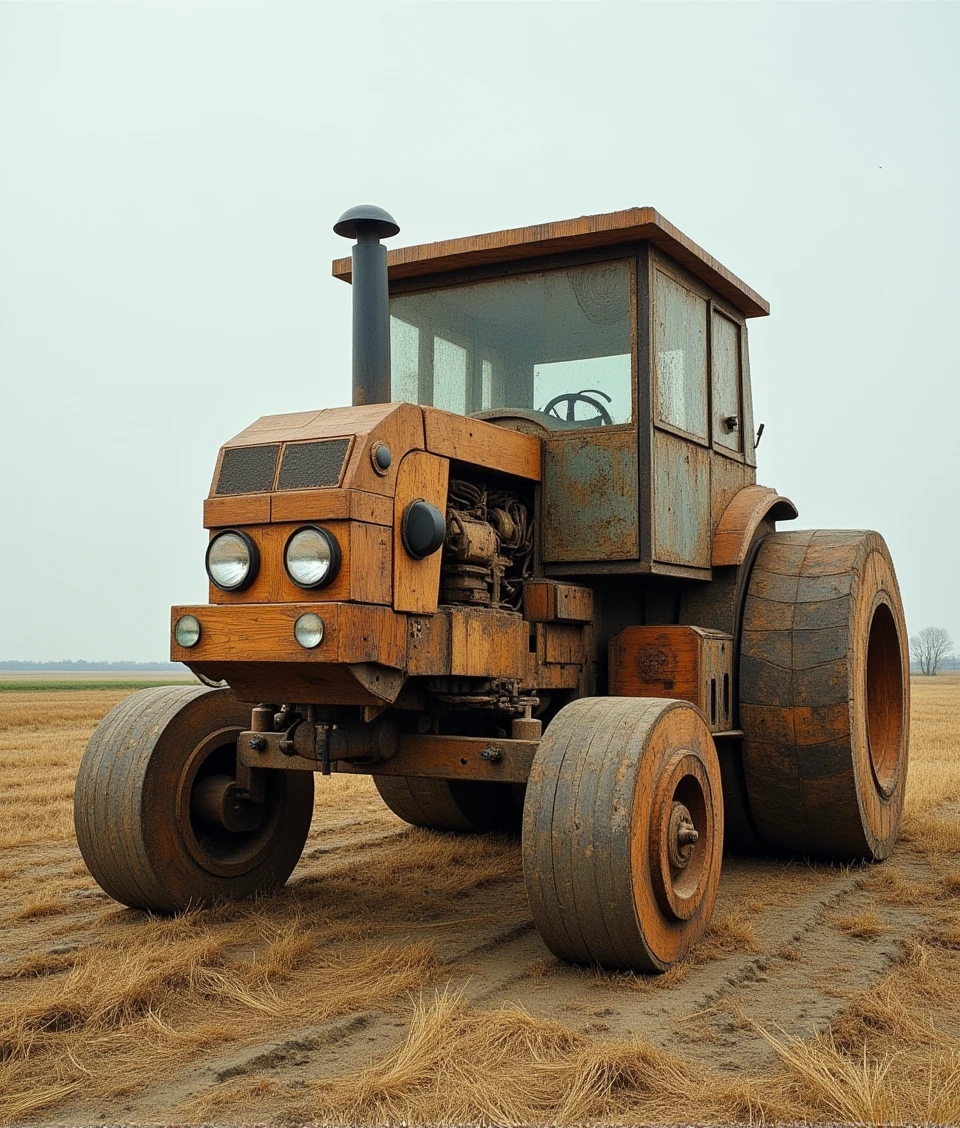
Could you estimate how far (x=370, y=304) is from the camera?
18.3ft

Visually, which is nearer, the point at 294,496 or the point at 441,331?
the point at 294,496

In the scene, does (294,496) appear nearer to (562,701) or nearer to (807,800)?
(562,701)

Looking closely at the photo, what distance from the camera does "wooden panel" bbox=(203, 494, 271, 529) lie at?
4867mm

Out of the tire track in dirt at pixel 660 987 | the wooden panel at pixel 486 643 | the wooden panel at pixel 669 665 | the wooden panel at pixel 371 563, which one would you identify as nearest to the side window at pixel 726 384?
the wooden panel at pixel 669 665

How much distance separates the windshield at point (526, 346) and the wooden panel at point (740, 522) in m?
1.05

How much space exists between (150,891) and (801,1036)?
2.99 meters

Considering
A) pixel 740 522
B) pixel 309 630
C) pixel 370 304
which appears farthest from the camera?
pixel 740 522

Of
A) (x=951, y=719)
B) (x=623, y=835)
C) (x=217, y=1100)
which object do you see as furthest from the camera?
(x=951, y=719)

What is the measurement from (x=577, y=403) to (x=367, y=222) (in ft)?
4.73

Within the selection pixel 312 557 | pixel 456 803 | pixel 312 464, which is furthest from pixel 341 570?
Result: pixel 456 803

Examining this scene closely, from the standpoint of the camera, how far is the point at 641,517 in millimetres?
5969

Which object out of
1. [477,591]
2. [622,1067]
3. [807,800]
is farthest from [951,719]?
[622,1067]

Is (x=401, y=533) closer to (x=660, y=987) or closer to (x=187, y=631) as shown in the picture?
(x=187, y=631)

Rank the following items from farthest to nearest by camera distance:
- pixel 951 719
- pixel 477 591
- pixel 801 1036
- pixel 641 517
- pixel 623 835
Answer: pixel 951 719
pixel 641 517
pixel 477 591
pixel 623 835
pixel 801 1036
